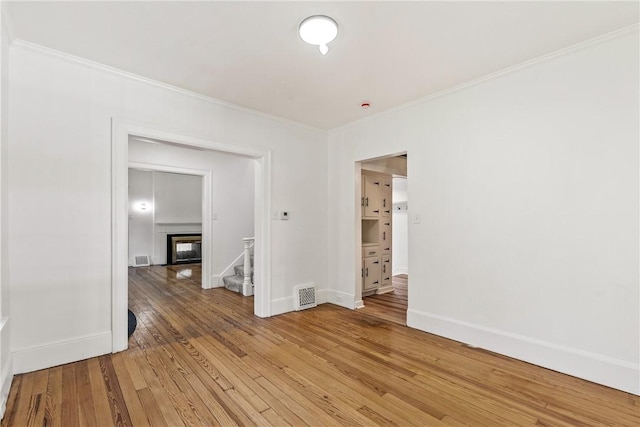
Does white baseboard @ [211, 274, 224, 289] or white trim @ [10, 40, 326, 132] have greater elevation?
white trim @ [10, 40, 326, 132]

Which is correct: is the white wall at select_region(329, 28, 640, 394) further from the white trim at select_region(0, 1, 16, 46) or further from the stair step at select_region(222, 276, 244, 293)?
the white trim at select_region(0, 1, 16, 46)

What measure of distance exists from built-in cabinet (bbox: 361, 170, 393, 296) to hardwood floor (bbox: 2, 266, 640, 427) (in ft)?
5.40

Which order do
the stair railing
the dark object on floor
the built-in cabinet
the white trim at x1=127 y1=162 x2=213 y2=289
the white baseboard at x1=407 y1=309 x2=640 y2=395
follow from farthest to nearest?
the white trim at x1=127 y1=162 x2=213 y2=289 < the stair railing < the built-in cabinet < the dark object on floor < the white baseboard at x1=407 y1=309 x2=640 y2=395

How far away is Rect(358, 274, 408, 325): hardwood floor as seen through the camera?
3.89 metres

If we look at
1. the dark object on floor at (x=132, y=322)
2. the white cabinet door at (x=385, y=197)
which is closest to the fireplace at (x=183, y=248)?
the dark object on floor at (x=132, y=322)

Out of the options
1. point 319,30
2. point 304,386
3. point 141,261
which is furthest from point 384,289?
point 141,261

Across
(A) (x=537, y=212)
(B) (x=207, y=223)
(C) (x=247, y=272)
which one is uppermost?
(A) (x=537, y=212)

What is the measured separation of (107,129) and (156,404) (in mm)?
2316

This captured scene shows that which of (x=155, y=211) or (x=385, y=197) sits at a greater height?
(x=385, y=197)

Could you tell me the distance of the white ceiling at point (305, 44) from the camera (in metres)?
2.01

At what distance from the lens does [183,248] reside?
29.8 feet

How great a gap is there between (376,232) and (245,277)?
2306 mm

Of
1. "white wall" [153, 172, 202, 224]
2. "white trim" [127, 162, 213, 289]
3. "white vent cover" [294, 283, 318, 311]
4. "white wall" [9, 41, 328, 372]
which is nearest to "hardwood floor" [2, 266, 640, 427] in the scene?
"white wall" [9, 41, 328, 372]

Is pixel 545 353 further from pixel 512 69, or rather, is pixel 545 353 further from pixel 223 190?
pixel 223 190
